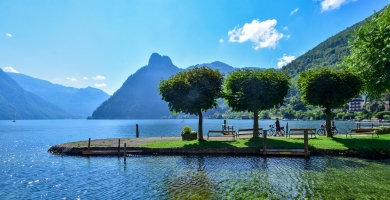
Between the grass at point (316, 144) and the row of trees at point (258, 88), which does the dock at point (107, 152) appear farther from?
the row of trees at point (258, 88)

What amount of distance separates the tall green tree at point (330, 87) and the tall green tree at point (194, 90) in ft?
38.5

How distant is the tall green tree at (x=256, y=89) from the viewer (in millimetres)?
31859

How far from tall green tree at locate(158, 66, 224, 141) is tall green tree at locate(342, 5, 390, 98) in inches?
634

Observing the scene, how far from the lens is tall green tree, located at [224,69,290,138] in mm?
31859

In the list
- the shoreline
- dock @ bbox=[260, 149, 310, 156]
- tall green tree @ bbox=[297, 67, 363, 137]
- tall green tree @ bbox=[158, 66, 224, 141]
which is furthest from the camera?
tall green tree @ bbox=[158, 66, 224, 141]

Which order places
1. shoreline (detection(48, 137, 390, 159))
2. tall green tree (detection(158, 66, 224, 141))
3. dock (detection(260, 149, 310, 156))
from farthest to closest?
1. tall green tree (detection(158, 66, 224, 141))
2. dock (detection(260, 149, 310, 156))
3. shoreline (detection(48, 137, 390, 159))

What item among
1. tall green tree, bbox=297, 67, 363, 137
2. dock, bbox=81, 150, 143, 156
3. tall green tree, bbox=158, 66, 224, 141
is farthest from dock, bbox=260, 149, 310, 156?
dock, bbox=81, 150, 143, 156

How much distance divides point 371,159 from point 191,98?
20.2 metres

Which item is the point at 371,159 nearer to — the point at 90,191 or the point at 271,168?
the point at 271,168

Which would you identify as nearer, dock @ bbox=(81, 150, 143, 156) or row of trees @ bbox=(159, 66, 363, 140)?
dock @ bbox=(81, 150, 143, 156)

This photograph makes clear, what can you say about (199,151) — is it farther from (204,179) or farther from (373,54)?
(373,54)

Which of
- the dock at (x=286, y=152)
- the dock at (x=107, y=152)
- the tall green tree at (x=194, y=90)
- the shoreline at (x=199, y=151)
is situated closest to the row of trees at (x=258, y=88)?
the tall green tree at (x=194, y=90)

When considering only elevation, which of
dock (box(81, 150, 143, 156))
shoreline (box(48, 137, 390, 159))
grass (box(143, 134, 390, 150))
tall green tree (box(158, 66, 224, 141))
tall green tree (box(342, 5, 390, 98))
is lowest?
dock (box(81, 150, 143, 156))

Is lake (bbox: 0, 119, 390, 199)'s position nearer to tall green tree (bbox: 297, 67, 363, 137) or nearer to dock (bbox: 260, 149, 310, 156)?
dock (bbox: 260, 149, 310, 156)
